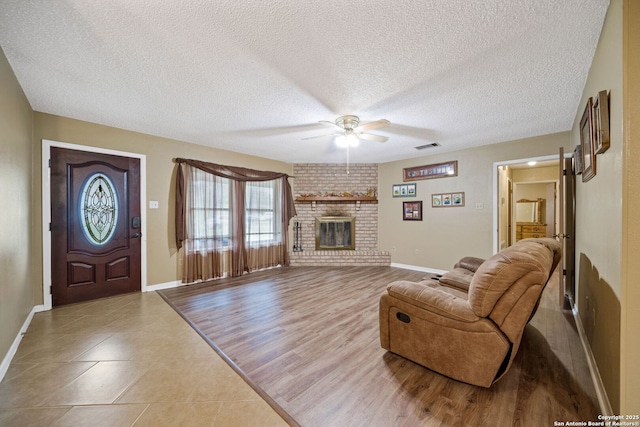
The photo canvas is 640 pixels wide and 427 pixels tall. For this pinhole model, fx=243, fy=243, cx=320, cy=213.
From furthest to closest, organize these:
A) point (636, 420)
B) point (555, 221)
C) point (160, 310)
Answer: point (555, 221)
point (160, 310)
point (636, 420)

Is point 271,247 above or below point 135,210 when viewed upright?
below

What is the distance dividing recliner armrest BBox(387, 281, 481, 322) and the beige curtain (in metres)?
3.49

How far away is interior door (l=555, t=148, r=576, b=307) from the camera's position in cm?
304

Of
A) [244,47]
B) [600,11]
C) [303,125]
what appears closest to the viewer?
[600,11]

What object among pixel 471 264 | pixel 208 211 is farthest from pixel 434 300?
pixel 208 211

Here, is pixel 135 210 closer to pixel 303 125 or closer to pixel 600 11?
pixel 303 125

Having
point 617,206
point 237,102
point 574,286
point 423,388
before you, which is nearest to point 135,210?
point 237,102

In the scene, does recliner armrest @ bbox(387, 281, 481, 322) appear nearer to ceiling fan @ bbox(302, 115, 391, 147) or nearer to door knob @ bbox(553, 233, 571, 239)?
ceiling fan @ bbox(302, 115, 391, 147)

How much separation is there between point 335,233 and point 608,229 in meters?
4.61

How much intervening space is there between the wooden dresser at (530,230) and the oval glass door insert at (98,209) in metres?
10.2

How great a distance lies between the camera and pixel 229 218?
4.64 m

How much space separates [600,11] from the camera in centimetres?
148

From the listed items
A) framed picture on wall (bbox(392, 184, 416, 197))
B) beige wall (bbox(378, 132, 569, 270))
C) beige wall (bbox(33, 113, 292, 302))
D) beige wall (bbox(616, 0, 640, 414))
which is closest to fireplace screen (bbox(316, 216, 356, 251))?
beige wall (bbox(378, 132, 569, 270))

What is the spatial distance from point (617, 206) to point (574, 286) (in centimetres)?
246
